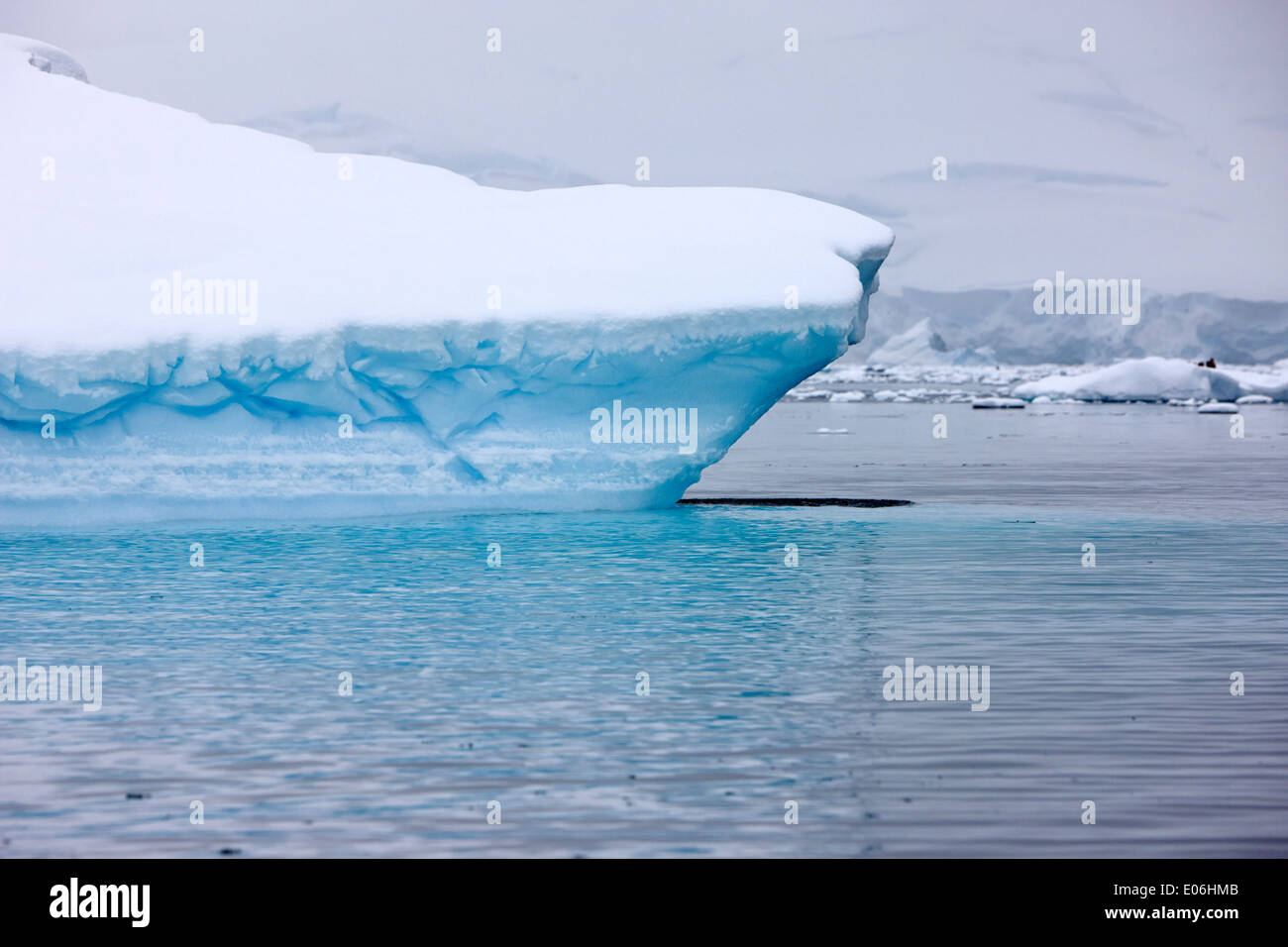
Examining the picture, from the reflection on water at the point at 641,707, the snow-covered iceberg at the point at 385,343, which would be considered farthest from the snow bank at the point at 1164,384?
the reflection on water at the point at 641,707

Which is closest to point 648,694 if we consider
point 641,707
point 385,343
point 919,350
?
point 641,707

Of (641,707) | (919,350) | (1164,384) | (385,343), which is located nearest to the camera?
(641,707)

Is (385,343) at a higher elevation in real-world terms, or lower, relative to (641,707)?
higher

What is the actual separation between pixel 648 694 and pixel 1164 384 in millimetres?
52522

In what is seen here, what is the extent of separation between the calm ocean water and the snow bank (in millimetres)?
42966

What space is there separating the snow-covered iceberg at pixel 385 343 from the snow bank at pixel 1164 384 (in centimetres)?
4196

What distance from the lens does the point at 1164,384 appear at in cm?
5559

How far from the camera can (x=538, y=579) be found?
35.6 feet

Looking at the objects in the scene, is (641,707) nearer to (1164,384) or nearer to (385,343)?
(385,343)

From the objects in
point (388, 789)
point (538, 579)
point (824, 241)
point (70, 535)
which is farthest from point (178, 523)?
point (388, 789)

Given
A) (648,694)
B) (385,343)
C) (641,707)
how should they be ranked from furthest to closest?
1. (385,343)
2. (648,694)
3. (641,707)

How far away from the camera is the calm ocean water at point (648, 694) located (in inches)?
199

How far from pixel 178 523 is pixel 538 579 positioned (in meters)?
5.42

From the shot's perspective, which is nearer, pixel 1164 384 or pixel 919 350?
pixel 1164 384
